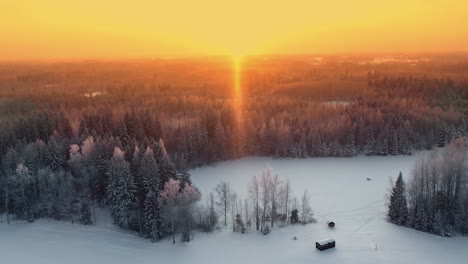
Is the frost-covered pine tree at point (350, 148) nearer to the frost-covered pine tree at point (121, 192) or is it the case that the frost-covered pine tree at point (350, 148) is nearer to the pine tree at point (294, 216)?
the pine tree at point (294, 216)

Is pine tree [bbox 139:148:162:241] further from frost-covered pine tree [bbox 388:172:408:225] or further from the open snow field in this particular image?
frost-covered pine tree [bbox 388:172:408:225]

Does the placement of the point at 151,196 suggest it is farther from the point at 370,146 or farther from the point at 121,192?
the point at 370,146

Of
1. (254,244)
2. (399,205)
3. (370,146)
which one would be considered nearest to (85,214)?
(254,244)

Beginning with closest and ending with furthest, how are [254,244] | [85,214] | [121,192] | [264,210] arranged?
[254,244] → [121,192] → [264,210] → [85,214]

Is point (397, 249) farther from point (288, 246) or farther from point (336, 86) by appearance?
point (336, 86)

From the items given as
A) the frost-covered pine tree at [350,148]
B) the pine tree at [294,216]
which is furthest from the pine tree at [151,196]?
the frost-covered pine tree at [350,148]
